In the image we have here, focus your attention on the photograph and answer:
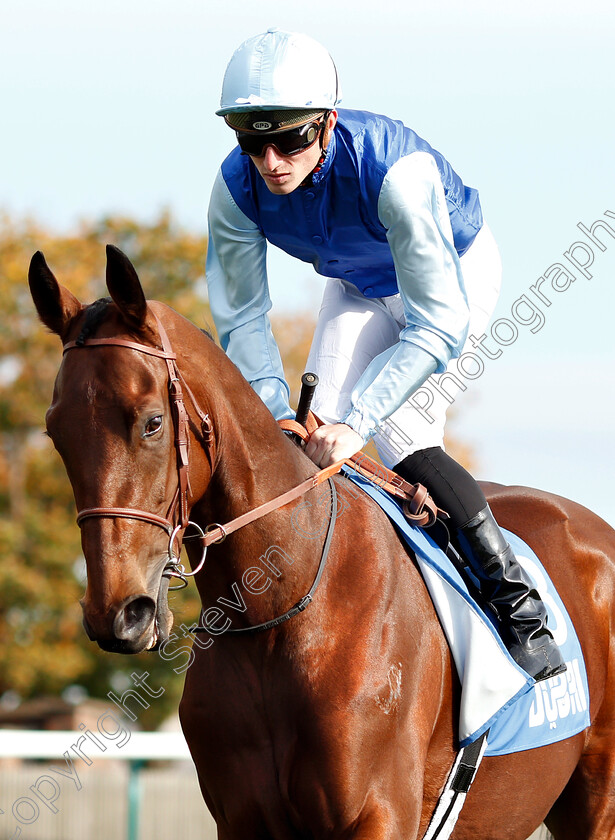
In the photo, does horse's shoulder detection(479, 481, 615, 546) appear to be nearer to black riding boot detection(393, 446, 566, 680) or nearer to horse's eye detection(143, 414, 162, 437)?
black riding boot detection(393, 446, 566, 680)

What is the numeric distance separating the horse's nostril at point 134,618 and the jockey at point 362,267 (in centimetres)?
93

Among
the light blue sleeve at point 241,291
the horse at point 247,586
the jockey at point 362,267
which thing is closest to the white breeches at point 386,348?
the jockey at point 362,267

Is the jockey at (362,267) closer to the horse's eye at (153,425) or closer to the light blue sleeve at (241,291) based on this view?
the light blue sleeve at (241,291)

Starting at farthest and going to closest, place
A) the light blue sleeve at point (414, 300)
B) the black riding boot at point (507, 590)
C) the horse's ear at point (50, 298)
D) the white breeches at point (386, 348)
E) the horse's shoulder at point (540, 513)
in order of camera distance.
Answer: the horse's shoulder at point (540, 513) → the white breeches at point (386, 348) → the black riding boot at point (507, 590) → the light blue sleeve at point (414, 300) → the horse's ear at point (50, 298)

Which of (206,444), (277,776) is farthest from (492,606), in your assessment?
(206,444)

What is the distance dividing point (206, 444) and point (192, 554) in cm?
41

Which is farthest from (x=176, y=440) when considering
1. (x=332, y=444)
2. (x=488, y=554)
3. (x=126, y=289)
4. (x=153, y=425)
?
(x=488, y=554)

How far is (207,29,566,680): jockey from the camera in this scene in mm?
3520

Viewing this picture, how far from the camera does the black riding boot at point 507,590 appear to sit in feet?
12.5

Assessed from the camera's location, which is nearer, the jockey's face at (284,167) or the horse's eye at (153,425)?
the horse's eye at (153,425)

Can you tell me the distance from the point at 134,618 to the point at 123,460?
15.3 inches

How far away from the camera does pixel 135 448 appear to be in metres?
2.79

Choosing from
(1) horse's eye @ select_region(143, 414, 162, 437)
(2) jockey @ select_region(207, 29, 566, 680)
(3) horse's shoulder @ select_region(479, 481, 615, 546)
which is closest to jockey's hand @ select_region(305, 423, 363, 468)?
(2) jockey @ select_region(207, 29, 566, 680)

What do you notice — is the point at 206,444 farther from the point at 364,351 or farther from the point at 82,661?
the point at 82,661
